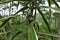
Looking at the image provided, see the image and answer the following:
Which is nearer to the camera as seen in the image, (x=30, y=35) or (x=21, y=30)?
(x=30, y=35)

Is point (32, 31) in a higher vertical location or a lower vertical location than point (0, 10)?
higher

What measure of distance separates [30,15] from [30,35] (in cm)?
23

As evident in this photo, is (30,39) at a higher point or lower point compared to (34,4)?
lower

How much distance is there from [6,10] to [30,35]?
9.79 feet

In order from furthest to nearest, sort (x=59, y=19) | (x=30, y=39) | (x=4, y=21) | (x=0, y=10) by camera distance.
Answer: (x=0, y=10) < (x=59, y=19) < (x=4, y=21) < (x=30, y=39)

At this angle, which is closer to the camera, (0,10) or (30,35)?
(30,35)

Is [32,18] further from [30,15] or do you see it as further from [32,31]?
[32,31]

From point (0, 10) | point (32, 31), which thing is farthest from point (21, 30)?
point (0, 10)

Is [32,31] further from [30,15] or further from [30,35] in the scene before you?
[30,15]

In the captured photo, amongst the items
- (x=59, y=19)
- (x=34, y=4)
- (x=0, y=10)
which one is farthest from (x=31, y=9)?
(x=0, y=10)

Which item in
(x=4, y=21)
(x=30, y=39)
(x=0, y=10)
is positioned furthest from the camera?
(x=0, y=10)

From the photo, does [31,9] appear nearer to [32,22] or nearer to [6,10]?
[32,22]

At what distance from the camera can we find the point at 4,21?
2.98 ft

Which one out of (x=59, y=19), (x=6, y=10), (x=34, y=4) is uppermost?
(x=34, y=4)
